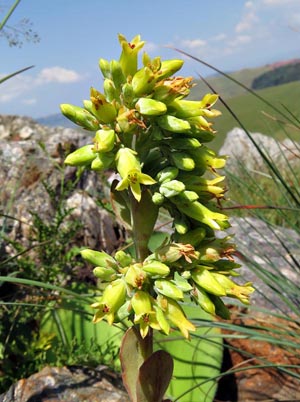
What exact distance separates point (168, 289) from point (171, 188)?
232 millimetres

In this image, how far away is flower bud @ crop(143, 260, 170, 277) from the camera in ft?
3.67

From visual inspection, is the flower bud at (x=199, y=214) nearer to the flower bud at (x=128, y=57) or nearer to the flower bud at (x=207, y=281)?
the flower bud at (x=207, y=281)

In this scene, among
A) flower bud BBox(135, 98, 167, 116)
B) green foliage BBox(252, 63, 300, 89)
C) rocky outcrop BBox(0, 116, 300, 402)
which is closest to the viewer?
flower bud BBox(135, 98, 167, 116)

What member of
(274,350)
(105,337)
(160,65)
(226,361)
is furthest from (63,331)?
(160,65)

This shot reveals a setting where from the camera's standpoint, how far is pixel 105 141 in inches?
43.5

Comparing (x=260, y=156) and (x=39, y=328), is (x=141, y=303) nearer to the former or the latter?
(x=39, y=328)

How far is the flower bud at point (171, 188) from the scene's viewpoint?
3.66 ft

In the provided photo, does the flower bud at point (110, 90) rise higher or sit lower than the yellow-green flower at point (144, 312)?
higher

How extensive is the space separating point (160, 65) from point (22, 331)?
1.88 metres

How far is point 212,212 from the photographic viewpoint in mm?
1214

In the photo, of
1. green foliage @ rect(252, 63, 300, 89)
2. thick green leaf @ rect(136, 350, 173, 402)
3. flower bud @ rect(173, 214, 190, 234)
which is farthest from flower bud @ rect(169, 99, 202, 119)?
green foliage @ rect(252, 63, 300, 89)

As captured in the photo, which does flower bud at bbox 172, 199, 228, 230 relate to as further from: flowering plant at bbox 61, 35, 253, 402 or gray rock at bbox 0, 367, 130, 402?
gray rock at bbox 0, 367, 130, 402

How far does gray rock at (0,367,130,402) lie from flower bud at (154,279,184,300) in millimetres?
1011

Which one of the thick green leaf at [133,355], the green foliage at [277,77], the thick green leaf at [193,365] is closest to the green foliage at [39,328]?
the thick green leaf at [193,365]
